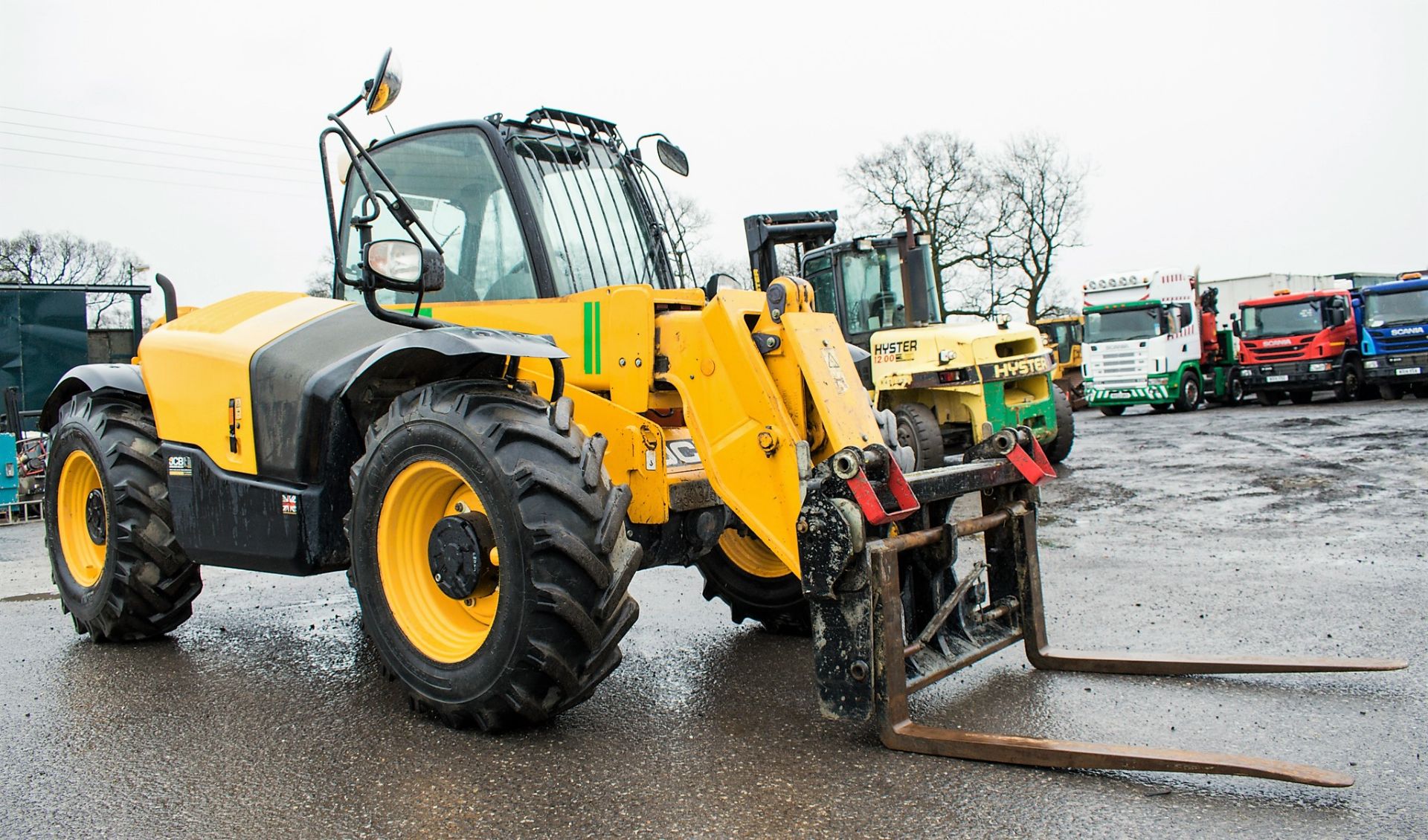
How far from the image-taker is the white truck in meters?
24.2

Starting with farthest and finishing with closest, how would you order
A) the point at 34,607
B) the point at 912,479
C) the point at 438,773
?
the point at 34,607 → the point at 912,479 → the point at 438,773

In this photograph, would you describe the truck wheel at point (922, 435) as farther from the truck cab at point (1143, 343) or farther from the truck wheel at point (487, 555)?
the truck cab at point (1143, 343)

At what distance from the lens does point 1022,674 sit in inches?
180

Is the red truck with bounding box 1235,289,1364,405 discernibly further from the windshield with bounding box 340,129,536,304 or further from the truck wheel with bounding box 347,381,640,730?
the truck wheel with bounding box 347,381,640,730

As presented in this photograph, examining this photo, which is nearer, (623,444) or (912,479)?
(912,479)

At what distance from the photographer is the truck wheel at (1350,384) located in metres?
24.7

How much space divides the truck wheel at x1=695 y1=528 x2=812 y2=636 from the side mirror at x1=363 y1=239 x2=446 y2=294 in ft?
6.57

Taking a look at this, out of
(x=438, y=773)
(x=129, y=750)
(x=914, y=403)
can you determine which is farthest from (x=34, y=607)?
(x=914, y=403)

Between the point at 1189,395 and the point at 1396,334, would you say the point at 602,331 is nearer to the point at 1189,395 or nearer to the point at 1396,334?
the point at 1189,395

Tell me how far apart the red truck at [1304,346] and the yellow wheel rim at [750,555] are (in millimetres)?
23524

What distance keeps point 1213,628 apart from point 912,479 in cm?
243

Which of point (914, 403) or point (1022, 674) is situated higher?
point (914, 403)

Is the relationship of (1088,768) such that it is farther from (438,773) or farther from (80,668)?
(80,668)

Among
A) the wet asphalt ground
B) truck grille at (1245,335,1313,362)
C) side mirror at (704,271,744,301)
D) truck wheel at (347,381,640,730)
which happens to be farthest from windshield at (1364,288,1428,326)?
truck wheel at (347,381,640,730)
